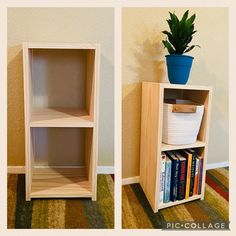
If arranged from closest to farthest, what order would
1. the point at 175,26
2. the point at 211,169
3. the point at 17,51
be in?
the point at 175,26, the point at 17,51, the point at 211,169

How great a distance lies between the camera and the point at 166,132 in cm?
103

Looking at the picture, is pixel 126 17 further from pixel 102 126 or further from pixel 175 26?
pixel 102 126

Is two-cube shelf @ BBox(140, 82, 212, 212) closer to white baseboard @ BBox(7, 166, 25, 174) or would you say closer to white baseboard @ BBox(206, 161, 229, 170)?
white baseboard @ BBox(206, 161, 229, 170)

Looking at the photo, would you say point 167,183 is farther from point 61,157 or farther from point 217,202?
point 61,157

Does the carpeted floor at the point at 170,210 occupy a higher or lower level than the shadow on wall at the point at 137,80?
lower

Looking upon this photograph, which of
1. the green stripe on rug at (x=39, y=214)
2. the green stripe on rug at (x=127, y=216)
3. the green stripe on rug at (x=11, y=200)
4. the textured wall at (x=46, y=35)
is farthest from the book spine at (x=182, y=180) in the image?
the green stripe on rug at (x=11, y=200)

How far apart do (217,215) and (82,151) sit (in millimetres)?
783

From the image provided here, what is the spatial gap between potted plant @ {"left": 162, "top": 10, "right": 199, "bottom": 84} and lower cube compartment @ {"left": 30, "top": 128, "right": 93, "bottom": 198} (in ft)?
1.77

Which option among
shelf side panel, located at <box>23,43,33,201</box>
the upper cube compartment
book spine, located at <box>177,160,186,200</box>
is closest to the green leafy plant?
the upper cube compartment

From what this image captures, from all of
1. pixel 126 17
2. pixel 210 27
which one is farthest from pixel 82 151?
pixel 210 27

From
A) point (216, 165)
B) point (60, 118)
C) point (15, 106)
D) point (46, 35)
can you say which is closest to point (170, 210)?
point (216, 165)

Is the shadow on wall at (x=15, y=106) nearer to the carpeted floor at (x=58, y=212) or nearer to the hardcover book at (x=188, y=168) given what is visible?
the carpeted floor at (x=58, y=212)

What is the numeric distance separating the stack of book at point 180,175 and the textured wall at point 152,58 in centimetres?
23

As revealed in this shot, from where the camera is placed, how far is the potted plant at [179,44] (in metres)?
0.98
